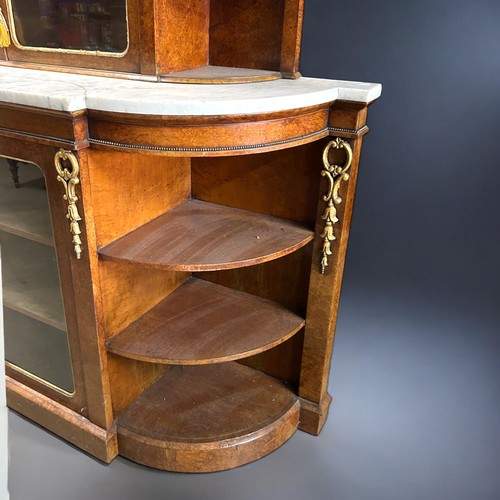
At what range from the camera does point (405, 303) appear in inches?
98.3

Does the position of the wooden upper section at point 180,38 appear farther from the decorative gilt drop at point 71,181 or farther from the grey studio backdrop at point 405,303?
the grey studio backdrop at point 405,303

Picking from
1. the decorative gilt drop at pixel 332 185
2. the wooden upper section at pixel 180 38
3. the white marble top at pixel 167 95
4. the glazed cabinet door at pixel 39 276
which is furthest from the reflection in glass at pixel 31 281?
the decorative gilt drop at pixel 332 185

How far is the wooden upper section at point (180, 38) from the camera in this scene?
54.2 inches

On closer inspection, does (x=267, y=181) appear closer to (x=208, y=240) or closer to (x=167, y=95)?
(x=208, y=240)

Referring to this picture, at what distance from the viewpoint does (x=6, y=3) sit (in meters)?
1.54

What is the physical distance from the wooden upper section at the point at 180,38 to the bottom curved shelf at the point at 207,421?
1065mm

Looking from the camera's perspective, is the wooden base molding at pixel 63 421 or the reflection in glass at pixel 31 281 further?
the wooden base molding at pixel 63 421

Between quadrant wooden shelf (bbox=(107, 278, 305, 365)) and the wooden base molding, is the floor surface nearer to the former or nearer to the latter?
the wooden base molding

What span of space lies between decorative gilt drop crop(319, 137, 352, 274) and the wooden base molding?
92cm

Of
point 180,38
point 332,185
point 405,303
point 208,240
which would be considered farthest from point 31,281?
point 405,303

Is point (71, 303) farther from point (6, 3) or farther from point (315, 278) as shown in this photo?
point (6, 3)

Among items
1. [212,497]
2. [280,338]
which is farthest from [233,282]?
[212,497]

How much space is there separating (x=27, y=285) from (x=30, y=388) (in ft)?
1.26

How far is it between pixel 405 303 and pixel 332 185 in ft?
4.06
